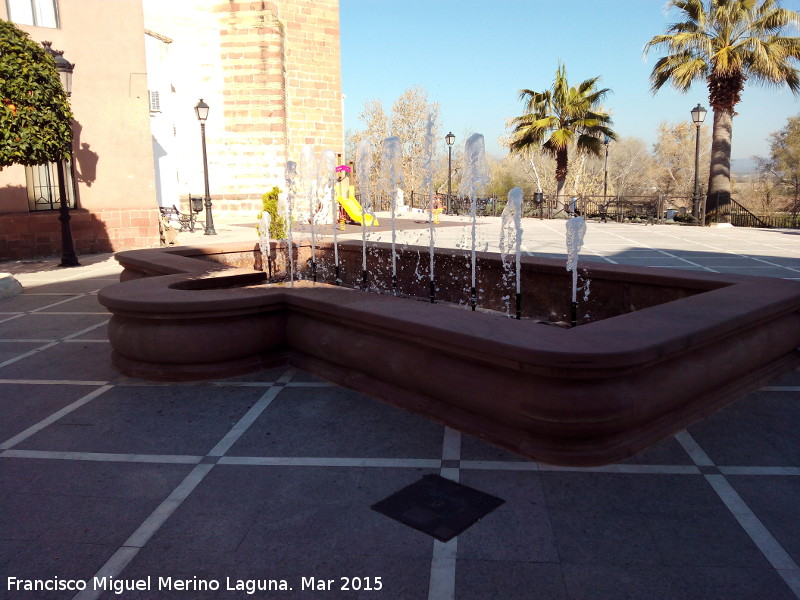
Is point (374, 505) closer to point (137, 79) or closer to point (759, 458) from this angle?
point (759, 458)

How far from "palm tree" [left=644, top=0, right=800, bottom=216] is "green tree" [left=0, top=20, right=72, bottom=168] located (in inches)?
735

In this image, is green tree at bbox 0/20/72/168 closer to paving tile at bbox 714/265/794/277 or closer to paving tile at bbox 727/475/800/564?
paving tile at bbox 727/475/800/564

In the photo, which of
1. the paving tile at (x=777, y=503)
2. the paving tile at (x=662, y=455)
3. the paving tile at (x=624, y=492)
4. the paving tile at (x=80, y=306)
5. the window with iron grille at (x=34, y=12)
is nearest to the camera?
the paving tile at (x=777, y=503)

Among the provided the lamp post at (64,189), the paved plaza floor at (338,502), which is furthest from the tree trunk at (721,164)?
the lamp post at (64,189)

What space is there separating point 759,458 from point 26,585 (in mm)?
3541

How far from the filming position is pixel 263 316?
4.95 metres

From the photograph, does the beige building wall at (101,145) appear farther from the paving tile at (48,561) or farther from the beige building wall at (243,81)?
the paving tile at (48,561)

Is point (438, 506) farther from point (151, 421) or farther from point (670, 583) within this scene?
point (151, 421)

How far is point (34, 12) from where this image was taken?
12898mm

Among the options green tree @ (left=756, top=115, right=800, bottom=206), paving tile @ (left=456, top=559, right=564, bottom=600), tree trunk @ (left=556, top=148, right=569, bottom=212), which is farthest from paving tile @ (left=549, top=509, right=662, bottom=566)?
green tree @ (left=756, top=115, right=800, bottom=206)

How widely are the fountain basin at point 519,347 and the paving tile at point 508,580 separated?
2.98 feet

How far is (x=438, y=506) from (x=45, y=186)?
1335 cm

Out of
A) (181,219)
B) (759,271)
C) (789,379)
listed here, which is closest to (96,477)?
(789,379)

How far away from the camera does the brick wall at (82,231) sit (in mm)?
12820
